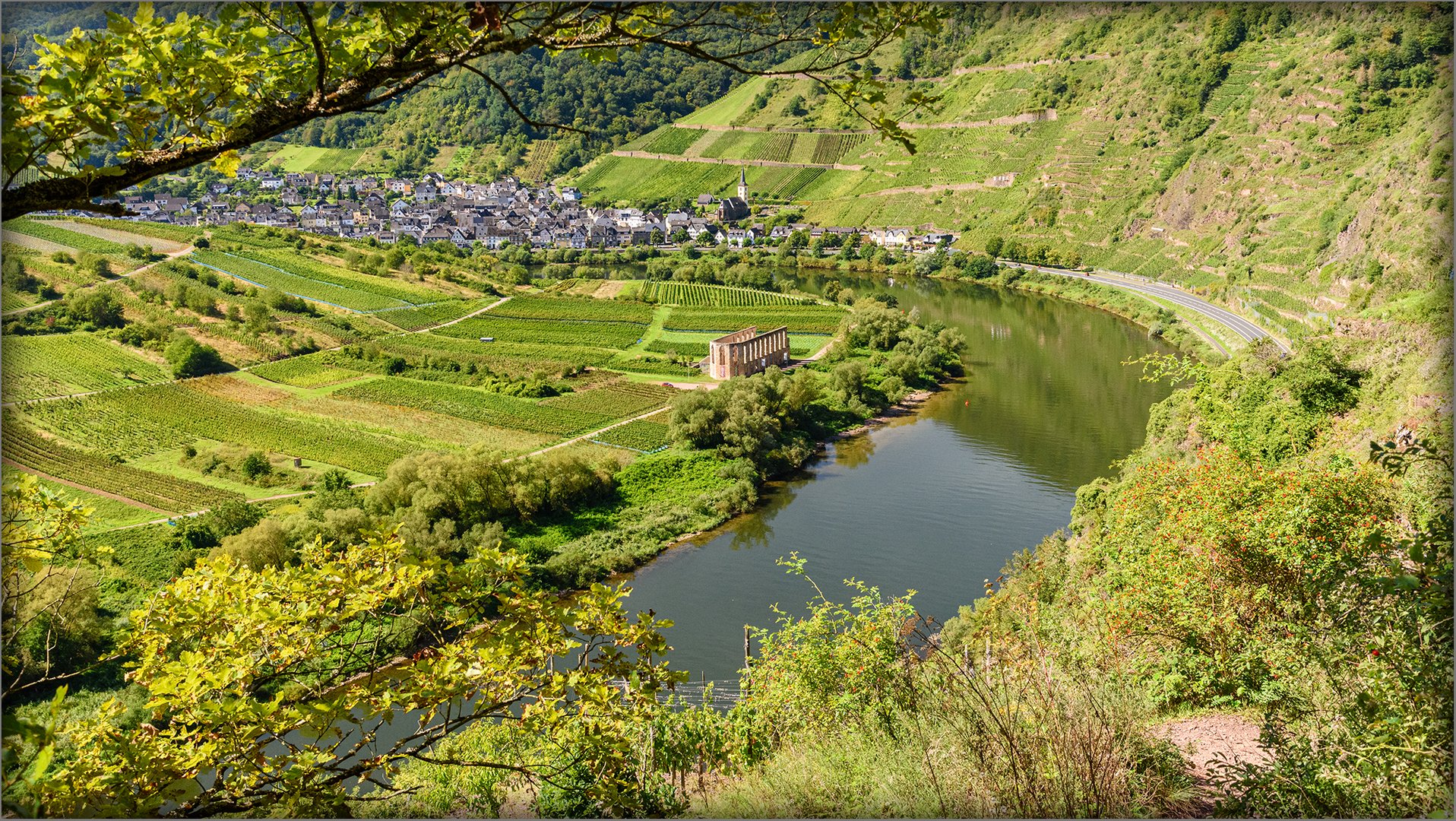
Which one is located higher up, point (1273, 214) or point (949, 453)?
point (1273, 214)

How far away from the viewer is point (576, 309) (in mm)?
48125

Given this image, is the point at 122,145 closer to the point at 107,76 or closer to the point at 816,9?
the point at 107,76

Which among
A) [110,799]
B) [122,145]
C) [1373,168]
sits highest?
[1373,168]

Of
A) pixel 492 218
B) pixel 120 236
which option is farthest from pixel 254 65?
pixel 492 218

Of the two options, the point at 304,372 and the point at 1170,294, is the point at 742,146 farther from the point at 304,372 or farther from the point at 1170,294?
the point at 304,372

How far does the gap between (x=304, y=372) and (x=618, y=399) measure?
43.6 ft

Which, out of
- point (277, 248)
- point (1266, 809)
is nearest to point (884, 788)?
point (1266, 809)

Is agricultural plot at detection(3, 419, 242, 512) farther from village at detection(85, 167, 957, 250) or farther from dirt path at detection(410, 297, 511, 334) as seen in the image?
village at detection(85, 167, 957, 250)

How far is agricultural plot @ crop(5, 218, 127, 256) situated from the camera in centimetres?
4941

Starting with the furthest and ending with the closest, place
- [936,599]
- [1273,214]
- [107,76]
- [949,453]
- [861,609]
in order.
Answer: [1273,214] → [949,453] → [936,599] → [861,609] → [107,76]

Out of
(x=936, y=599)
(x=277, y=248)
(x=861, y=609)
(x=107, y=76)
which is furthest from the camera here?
(x=277, y=248)

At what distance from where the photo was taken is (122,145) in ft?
8.87

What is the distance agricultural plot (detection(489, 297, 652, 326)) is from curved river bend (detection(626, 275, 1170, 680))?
17.5 m

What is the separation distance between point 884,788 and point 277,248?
203 feet
